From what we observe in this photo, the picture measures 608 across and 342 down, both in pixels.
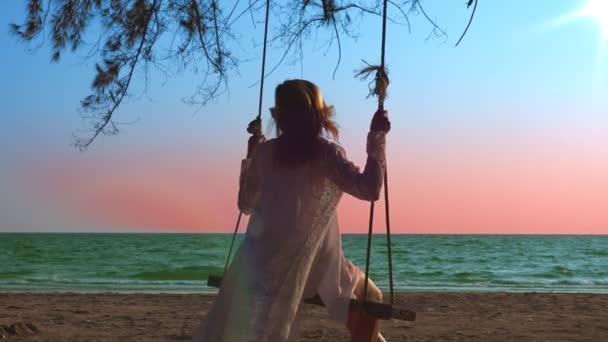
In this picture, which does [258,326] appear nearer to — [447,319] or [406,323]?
[406,323]

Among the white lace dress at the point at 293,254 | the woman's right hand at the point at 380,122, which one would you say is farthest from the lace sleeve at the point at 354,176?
the woman's right hand at the point at 380,122

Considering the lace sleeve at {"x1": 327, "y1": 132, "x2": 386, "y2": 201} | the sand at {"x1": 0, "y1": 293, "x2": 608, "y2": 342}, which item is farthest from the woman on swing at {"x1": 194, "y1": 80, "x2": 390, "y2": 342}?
the sand at {"x1": 0, "y1": 293, "x2": 608, "y2": 342}

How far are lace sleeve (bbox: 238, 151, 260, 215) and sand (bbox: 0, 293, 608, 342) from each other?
3.61 metres

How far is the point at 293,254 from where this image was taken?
285 centimetres

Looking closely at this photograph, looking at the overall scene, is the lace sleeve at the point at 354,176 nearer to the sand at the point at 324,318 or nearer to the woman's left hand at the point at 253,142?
the woman's left hand at the point at 253,142

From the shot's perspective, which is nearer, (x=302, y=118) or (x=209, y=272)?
(x=302, y=118)

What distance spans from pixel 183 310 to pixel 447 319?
306 cm

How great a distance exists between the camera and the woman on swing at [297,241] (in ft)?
9.37

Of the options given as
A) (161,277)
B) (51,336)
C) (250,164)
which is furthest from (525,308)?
(161,277)

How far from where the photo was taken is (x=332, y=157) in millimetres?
2867

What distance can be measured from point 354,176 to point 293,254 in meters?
0.35

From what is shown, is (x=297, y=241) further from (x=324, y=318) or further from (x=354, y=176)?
(x=324, y=318)

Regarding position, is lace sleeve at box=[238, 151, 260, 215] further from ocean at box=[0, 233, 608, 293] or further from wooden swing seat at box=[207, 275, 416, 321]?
ocean at box=[0, 233, 608, 293]

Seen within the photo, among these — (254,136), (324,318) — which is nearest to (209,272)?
(324,318)
